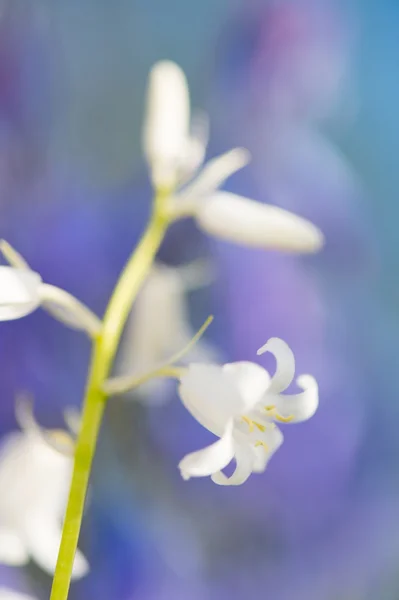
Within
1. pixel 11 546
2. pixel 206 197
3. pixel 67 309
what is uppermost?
pixel 206 197

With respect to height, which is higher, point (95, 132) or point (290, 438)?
point (95, 132)

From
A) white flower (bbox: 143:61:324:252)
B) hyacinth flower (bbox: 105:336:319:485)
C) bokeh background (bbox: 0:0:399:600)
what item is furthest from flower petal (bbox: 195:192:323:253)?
bokeh background (bbox: 0:0:399:600)

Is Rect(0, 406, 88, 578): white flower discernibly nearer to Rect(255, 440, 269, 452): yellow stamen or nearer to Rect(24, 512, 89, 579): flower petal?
Rect(24, 512, 89, 579): flower petal

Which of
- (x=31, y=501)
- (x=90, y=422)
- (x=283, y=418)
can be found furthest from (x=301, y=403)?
(x=31, y=501)

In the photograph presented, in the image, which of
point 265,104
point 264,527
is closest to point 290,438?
point 264,527

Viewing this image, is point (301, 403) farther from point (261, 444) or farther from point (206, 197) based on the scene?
point (206, 197)

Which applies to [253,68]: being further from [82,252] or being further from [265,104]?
[82,252]

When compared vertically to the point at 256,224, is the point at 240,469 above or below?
below

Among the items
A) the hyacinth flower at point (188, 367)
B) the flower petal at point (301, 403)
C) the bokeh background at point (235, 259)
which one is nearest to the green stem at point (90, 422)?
the hyacinth flower at point (188, 367)
